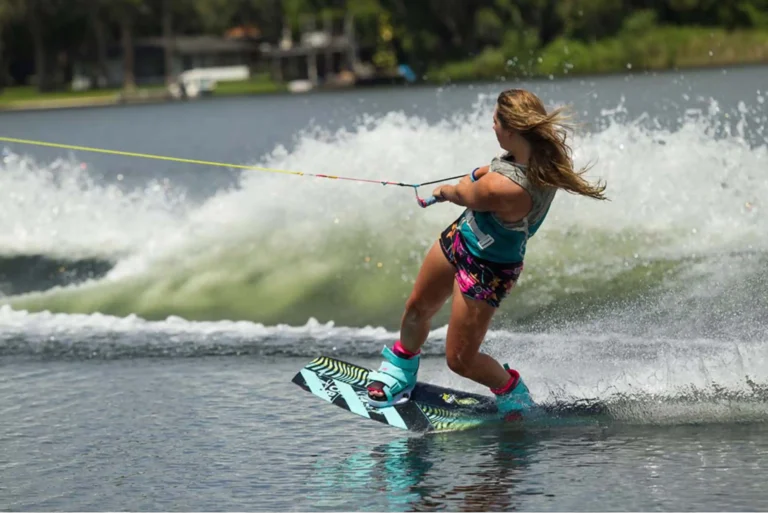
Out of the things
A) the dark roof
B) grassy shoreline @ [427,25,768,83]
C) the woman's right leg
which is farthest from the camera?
the dark roof

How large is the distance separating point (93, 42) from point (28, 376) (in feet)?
308

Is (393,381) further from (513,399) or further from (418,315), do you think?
(513,399)

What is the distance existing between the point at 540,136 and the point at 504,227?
1.47ft

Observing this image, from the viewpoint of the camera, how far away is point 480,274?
591 centimetres

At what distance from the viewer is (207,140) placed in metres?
29.5

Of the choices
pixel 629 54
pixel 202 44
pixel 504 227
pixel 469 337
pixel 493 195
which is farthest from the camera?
pixel 202 44

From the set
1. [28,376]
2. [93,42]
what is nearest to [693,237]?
[28,376]

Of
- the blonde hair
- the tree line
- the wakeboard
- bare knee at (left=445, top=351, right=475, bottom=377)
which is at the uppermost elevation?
the tree line

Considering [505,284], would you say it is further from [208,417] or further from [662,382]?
[208,417]

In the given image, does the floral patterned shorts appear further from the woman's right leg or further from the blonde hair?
the blonde hair

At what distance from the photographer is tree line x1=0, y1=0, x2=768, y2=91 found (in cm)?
5462

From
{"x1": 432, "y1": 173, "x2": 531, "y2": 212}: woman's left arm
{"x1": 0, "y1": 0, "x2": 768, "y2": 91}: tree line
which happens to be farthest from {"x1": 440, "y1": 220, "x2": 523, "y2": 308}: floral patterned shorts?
{"x1": 0, "y1": 0, "x2": 768, "y2": 91}: tree line

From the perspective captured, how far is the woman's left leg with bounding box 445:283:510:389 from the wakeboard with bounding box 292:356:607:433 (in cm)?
25

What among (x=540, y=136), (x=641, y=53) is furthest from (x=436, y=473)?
(x=641, y=53)
